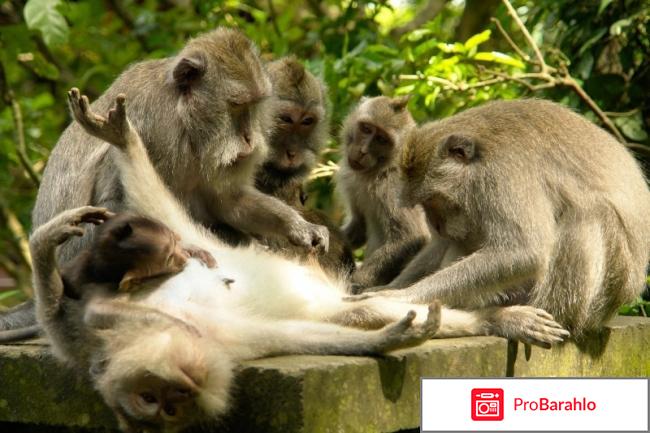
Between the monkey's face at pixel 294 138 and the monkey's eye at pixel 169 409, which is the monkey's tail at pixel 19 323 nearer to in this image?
the monkey's eye at pixel 169 409

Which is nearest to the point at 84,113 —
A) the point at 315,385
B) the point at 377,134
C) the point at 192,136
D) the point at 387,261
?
the point at 192,136

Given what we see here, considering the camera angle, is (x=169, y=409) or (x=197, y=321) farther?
(x=197, y=321)

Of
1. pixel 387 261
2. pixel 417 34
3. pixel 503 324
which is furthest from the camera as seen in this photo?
pixel 417 34

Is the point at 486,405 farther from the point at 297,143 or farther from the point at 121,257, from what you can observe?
the point at 297,143

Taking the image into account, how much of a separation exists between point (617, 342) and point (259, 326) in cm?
247

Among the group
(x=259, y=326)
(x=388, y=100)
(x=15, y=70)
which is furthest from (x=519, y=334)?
(x=15, y=70)

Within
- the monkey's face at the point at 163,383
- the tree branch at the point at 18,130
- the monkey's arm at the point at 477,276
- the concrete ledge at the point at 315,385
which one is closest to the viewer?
the monkey's face at the point at 163,383

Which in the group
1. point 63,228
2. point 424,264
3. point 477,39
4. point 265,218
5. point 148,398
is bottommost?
point 424,264

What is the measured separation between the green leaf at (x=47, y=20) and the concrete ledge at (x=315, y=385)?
9.64 ft

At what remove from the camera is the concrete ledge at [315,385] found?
12.8ft


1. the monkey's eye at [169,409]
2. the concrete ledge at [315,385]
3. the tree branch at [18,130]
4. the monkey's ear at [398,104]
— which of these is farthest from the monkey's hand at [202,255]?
the tree branch at [18,130]

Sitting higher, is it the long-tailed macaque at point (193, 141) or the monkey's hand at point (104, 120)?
the monkey's hand at point (104, 120)

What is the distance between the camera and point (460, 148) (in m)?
5.43

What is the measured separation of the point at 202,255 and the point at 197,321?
60 cm
